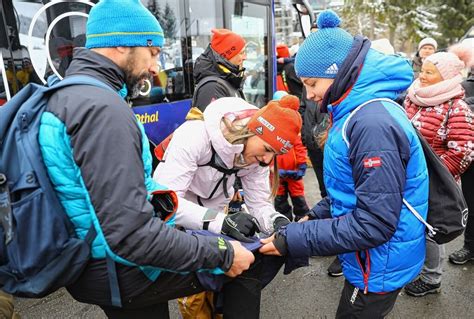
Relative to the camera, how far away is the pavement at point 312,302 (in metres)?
2.89

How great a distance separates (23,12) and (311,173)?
4881mm

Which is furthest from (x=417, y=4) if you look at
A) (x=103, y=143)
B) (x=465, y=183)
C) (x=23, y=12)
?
(x=103, y=143)

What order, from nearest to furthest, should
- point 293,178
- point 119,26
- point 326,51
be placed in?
point 119,26 → point 326,51 → point 293,178

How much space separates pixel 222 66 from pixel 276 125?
5.83 ft

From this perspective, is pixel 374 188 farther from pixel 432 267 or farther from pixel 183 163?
pixel 432 267

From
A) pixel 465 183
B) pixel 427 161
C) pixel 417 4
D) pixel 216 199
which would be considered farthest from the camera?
pixel 417 4

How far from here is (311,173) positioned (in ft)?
21.8

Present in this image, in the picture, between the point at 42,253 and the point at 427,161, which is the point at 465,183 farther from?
the point at 42,253

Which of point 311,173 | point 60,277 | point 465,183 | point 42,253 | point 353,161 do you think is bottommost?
point 311,173

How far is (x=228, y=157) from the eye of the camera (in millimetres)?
1968

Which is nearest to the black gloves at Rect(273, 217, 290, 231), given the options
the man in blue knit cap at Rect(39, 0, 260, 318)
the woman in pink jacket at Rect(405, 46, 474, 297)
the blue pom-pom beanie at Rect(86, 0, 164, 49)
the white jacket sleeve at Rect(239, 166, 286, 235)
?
the white jacket sleeve at Rect(239, 166, 286, 235)

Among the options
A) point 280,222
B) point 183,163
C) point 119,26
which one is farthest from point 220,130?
point 119,26

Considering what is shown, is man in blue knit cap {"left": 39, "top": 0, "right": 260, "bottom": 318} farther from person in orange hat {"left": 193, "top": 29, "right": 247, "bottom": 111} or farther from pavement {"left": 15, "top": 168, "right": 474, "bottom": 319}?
person in orange hat {"left": 193, "top": 29, "right": 247, "bottom": 111}

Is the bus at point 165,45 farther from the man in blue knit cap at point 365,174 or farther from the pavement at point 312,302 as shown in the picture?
the man in blue knit cap at point 365,174
